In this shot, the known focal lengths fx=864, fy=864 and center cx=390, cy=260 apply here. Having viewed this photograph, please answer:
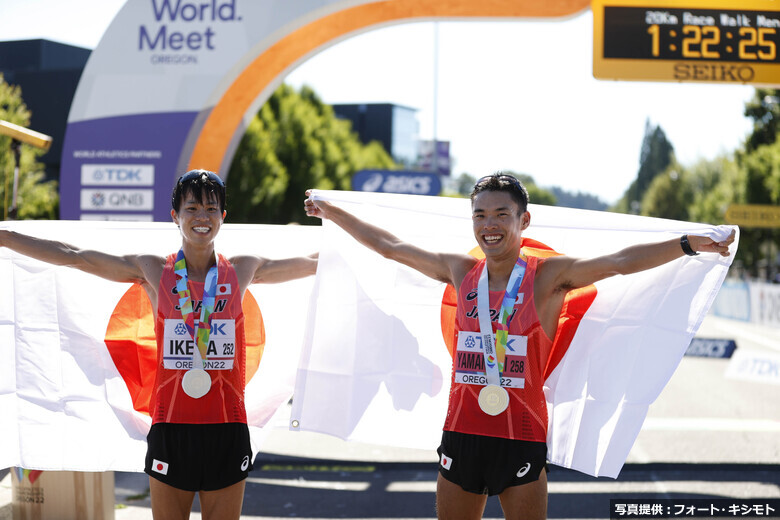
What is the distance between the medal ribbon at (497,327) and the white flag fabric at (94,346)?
136cm

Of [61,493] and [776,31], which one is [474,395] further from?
[776,31]

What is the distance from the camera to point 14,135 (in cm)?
811

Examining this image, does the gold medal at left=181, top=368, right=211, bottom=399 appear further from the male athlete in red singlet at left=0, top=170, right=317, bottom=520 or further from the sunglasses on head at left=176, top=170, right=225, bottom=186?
the sunglasses on head at left=176, top=170, right=225, bottom=186

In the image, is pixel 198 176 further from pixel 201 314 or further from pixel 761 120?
pixel 761 120

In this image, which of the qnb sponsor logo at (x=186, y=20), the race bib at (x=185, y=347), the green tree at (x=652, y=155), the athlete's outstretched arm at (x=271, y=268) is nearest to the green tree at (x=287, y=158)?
the qnb sponsor logo at (x=186, y=20)

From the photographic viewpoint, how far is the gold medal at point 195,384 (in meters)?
3.77

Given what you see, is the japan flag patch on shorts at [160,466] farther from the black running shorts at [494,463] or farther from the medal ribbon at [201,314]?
the black running shorts at [494,463]

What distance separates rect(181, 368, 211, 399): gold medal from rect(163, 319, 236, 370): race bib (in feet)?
0.13

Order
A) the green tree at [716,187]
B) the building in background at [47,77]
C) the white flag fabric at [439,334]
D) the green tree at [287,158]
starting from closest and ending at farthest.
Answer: the white flag fabric at [439,334] → the building in background at [47,77] → the green tree at [287,158] → the green tree at [716,187]

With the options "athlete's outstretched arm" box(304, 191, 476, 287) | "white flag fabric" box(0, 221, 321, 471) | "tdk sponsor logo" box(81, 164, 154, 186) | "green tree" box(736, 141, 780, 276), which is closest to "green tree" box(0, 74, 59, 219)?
"tdk sponsor logo" box(81, 164, 154, 186)

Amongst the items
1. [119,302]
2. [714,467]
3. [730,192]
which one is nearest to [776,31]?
[714,467]

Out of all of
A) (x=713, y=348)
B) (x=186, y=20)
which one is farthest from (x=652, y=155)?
(x=186, y=20)

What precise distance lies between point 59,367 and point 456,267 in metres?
2.33

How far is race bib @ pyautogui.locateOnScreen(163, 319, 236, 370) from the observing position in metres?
3.80
